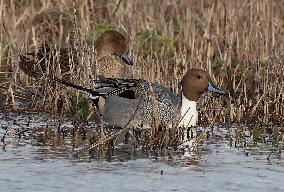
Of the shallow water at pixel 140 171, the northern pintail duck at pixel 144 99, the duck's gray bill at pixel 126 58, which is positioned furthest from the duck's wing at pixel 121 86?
the duck's gray bill at pixel 126 58

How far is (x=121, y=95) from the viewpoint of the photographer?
7.70m

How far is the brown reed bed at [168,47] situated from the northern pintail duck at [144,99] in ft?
0.64

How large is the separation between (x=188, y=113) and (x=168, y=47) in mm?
2355

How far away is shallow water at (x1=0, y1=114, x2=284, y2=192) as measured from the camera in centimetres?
525

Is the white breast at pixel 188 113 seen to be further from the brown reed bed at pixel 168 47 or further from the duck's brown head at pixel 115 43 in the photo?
the duck's brown head at pixel 115 43

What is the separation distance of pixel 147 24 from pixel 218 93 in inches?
111

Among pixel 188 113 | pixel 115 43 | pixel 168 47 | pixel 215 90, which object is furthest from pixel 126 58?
pixel 188 113

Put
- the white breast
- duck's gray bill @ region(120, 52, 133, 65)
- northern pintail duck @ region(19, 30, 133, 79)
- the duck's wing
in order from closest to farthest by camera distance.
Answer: the white breast < the duck's wing < northern pintail duck @ region(19, 30, 133, 79) < duck's gray bill @ region(120, 52, 133, 65)

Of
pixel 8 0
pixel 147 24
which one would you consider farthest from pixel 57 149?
pixel 8 0

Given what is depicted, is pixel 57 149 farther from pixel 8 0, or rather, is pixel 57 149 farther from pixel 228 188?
pixel 8 0

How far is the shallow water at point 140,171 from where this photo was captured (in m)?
5.25

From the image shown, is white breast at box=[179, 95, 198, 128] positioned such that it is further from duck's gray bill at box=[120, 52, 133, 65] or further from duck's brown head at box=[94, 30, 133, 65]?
duck's brown head at box=[94, 30, 133, 65]

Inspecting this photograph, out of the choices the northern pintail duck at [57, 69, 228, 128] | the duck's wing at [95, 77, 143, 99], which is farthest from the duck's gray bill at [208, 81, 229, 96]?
the duck's wing at [95, 77, 143, 99]

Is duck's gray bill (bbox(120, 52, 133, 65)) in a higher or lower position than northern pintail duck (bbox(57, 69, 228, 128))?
higher
